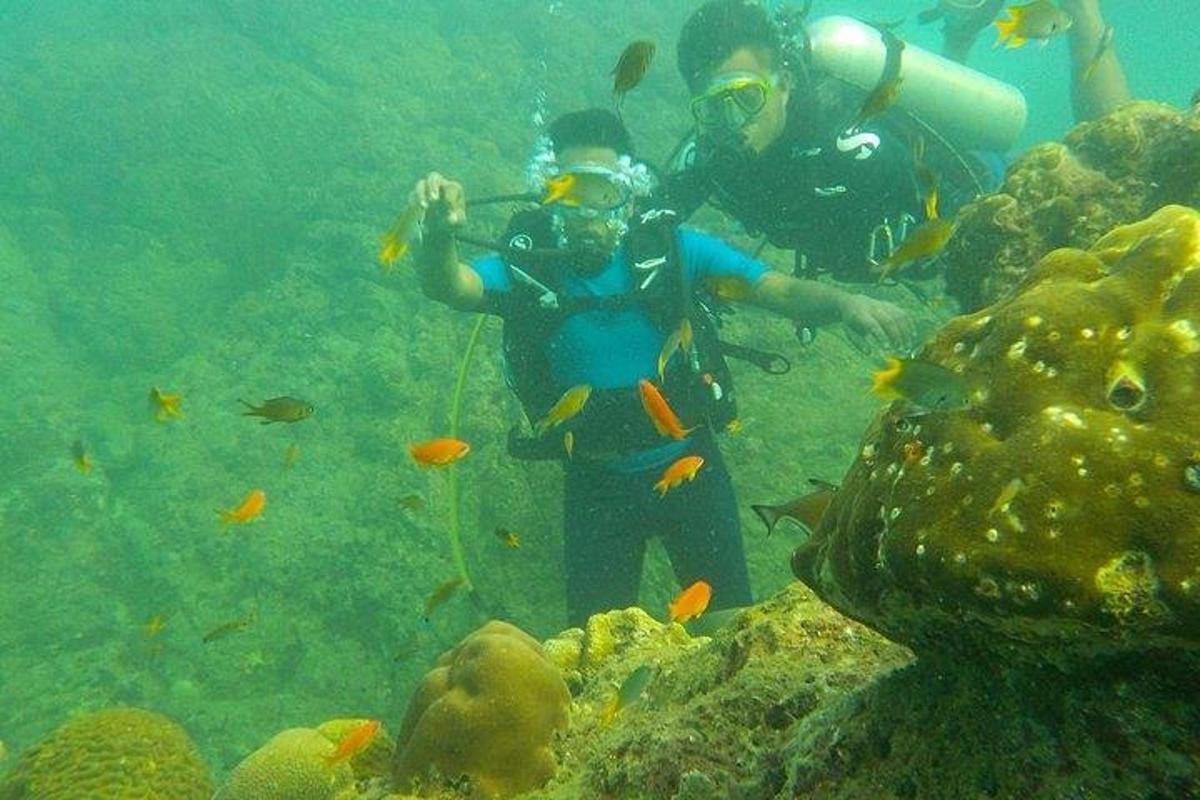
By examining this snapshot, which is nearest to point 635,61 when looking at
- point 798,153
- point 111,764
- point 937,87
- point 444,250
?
point 444,250

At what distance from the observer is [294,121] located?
1627cm

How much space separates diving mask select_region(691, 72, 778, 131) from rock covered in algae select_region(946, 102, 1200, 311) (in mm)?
2312

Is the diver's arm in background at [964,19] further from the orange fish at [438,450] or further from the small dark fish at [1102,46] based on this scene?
the orange fish at [438,450]

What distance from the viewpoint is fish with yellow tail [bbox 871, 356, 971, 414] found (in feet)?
5.78

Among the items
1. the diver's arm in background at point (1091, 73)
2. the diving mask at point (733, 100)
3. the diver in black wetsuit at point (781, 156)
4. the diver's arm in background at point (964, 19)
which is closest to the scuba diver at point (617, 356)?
the diver in black wetsuit at point (781, 156)

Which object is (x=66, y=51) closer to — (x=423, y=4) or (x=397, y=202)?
(x=423, y=4)

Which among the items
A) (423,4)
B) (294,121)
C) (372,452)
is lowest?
(372,452)

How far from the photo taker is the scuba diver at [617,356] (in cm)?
625

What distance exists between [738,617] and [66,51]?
22265 mm

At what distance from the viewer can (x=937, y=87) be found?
8.40 metres

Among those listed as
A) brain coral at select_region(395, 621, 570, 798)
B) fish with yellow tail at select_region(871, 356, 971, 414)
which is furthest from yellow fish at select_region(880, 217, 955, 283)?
brain coral at select_region(395, 621, 570, 798)

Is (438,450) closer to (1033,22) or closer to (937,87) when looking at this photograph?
(1033,22)

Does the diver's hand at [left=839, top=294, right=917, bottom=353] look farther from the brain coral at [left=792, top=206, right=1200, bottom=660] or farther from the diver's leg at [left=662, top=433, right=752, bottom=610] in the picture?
the brain coral at [left=792, top=206, right=1200, bottom=660]

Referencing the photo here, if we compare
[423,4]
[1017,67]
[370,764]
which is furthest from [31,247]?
[1017,67]
